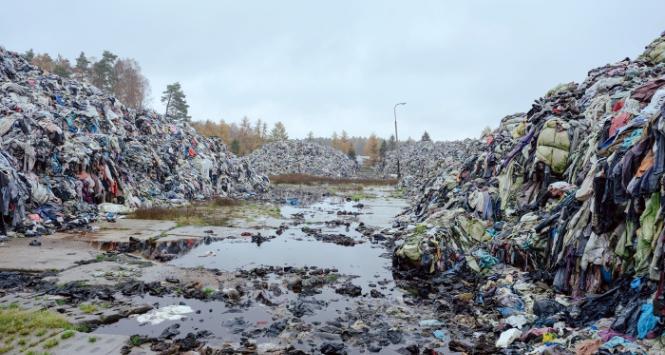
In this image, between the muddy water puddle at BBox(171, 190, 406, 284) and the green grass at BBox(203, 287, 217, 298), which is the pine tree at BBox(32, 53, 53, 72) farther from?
the green grass at BBox(203, 287, 217, 298)

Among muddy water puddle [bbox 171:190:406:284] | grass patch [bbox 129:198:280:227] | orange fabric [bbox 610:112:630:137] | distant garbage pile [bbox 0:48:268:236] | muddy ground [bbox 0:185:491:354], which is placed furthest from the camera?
grass patch [bbox 129:198:280:227]

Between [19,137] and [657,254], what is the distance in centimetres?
1450

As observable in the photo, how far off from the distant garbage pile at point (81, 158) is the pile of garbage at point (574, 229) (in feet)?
30.2

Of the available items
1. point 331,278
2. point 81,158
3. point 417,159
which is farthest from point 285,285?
point 417,159

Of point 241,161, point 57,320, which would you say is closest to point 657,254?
point 57,320

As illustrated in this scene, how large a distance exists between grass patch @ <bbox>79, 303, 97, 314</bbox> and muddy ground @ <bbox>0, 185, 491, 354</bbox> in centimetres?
3

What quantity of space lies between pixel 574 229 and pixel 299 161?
46.1 m

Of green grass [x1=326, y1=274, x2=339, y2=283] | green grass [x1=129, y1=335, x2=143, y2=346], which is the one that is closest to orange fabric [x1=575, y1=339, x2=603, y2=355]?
green grass [x1=326, y1=274, x2=339, y2=283]

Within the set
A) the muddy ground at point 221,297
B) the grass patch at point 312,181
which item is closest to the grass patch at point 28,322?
the muddy ground at point 221,297

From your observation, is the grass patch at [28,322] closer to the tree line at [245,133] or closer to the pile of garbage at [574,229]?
the pile of garbage at [574,229]

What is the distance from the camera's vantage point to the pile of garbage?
4086 mm

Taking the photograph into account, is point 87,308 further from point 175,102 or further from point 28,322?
point 175,102

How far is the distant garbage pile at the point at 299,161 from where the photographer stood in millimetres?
48844

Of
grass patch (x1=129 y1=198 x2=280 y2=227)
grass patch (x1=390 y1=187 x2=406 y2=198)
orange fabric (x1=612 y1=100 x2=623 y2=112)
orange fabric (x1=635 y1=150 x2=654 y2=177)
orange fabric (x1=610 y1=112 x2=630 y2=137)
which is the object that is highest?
→ orange fabric (x1=612 y1=100 x2=623 y2=112)
